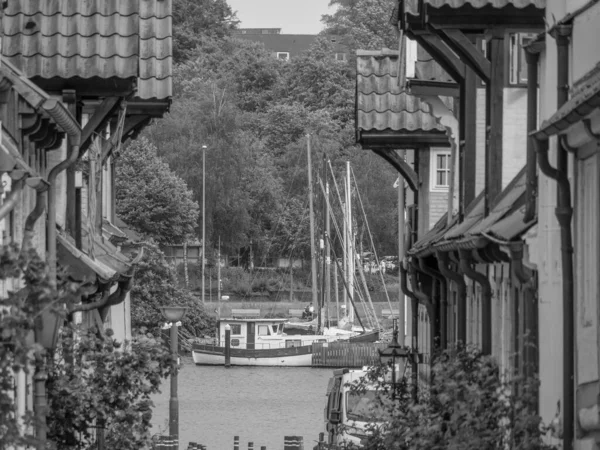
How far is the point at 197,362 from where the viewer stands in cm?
8850

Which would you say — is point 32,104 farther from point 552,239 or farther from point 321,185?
point 321,185

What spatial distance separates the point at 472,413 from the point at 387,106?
1484cm

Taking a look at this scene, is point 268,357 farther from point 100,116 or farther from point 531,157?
point 531,157

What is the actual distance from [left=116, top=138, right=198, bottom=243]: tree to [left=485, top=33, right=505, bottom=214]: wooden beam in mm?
68601

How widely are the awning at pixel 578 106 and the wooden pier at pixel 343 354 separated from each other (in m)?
74.0

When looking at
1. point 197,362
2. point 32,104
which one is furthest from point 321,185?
point 32,104

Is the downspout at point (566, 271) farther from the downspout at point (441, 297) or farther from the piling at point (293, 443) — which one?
the piling at point (293, 443)

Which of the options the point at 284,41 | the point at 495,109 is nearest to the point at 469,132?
the point at 495,109

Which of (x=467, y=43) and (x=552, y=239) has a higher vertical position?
(x=467, y=43)

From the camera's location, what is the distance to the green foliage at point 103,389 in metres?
16.9

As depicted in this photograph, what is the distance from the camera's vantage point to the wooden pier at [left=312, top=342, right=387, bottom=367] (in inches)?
3428

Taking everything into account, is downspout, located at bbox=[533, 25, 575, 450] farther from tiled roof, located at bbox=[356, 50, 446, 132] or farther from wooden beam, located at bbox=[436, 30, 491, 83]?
tiled roof, located at bbox=[356, 50, 446, 132]

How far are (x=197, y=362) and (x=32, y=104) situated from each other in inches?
2907

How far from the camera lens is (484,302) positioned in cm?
1783
